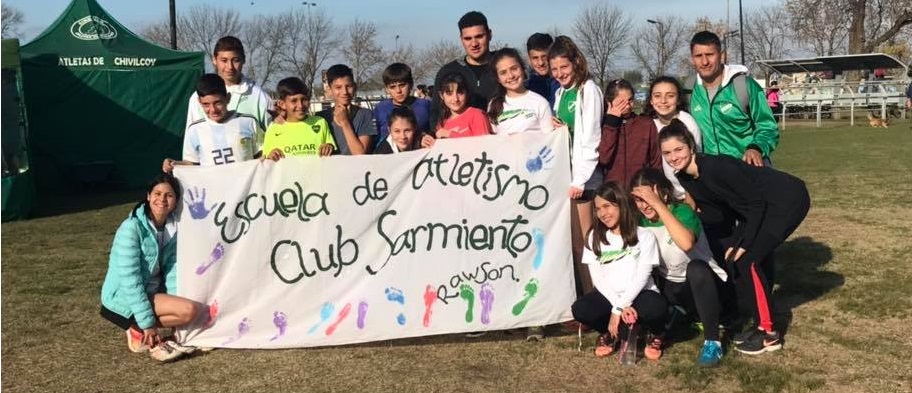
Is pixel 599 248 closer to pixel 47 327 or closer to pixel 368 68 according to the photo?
pixel 47 327

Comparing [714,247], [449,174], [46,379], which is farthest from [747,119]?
[46,379]

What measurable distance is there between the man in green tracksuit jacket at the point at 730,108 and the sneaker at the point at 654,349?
1.19m

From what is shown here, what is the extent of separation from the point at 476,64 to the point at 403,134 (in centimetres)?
85

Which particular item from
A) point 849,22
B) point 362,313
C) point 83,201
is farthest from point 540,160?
point 849,22

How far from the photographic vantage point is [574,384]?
3918 mm

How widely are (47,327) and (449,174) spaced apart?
2913 mm

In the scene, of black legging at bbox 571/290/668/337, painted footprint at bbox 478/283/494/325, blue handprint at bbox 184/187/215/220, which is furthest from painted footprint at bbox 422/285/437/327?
blue handprint at bbox 184/187/215/220

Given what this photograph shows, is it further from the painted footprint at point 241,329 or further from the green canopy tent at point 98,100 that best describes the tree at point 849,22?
the painted footprint at point 241,329

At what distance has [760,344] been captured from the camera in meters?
4.26

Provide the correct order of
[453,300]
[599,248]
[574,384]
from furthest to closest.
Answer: [453,300]
[599,248]
[574,384]

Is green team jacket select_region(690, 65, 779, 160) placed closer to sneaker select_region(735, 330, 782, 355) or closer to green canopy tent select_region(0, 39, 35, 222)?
sneaker select_region(735, 330, 782, 355)

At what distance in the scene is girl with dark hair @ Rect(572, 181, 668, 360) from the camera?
4121 millimetres

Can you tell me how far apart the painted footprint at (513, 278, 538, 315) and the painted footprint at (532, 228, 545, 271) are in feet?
0.29

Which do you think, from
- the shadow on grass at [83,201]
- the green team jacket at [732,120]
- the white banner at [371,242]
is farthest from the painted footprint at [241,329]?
the shadow on grass at [83,201]
